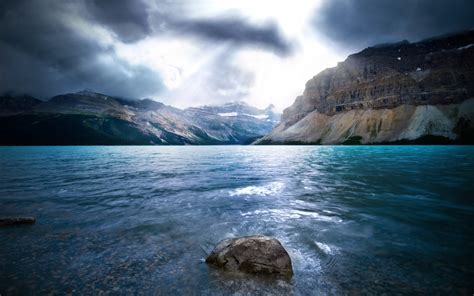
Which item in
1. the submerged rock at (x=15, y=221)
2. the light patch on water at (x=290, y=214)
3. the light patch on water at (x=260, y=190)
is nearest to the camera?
the submerged rock at (x=15, y=221)

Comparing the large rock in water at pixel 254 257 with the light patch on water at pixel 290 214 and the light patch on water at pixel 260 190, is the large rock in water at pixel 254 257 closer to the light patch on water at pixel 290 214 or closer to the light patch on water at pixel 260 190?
the light patch on water at pixel 290 214

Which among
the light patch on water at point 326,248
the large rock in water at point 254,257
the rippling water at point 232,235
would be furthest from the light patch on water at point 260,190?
the large rock in water at point 254,257

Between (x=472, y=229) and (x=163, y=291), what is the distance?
1563cm

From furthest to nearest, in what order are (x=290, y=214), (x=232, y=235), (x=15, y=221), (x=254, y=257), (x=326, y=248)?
(x=290, y=214) → (x=15, y=221) → (x=232, y=235) → (x=326, y=248) → (x=254, y=257)

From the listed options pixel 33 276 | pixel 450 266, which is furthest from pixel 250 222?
pixel 33 276

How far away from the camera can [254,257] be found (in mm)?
9102

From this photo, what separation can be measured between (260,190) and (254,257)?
17444 millimetres

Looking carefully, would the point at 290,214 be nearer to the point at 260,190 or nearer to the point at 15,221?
the point at 260,190

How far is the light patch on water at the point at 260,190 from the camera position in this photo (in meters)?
24.7

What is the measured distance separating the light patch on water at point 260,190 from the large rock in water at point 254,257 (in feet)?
47.5

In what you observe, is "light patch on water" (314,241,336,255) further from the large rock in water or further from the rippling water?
the large rock in water

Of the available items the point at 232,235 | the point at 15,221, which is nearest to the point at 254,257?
the point at 232,235

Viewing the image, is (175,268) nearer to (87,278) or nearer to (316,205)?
(87,278)

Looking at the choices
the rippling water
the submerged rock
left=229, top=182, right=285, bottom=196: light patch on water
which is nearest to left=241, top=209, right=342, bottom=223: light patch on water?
the rippling water
